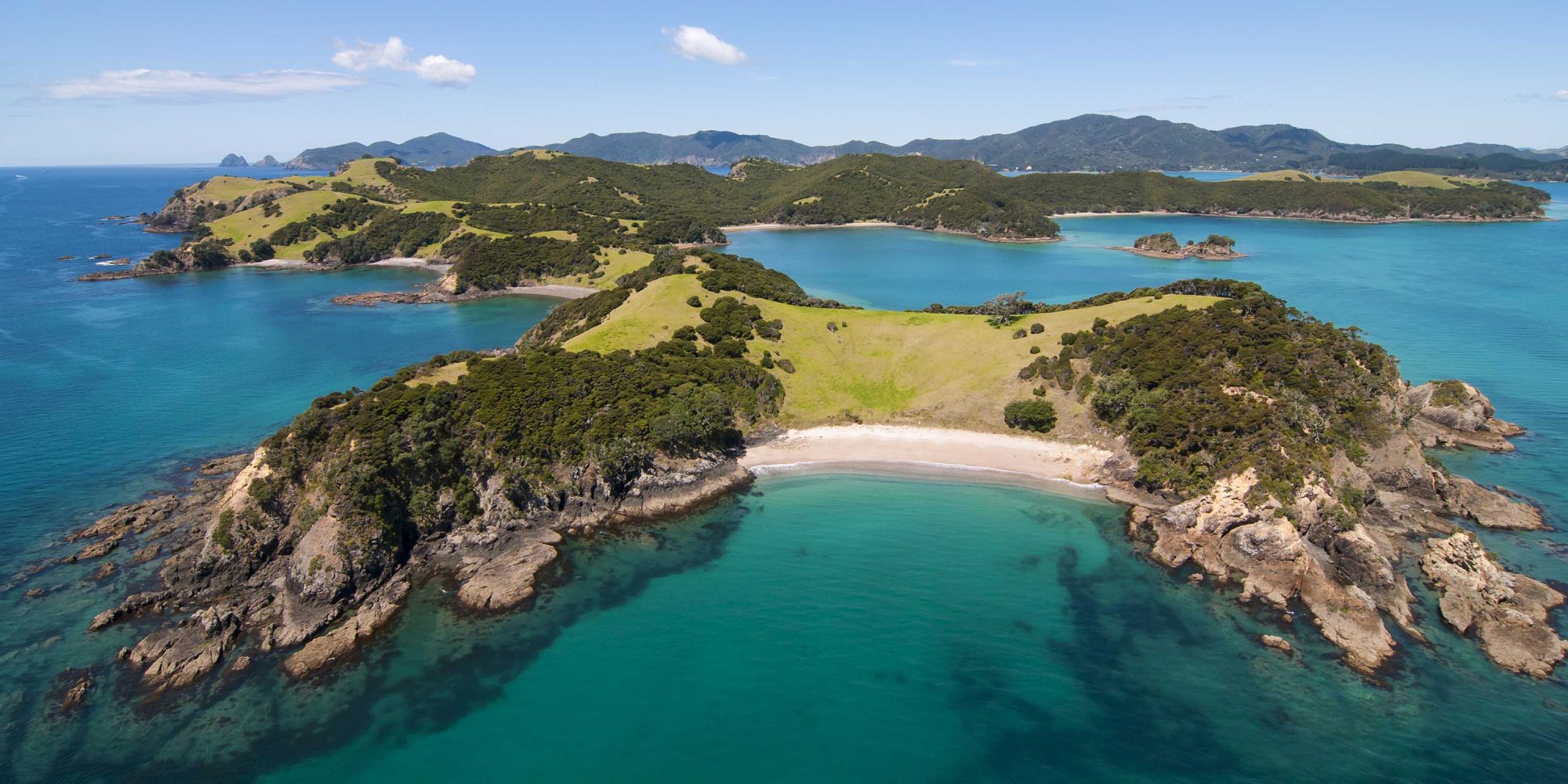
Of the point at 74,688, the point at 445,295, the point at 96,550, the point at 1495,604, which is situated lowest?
the point at 74,688

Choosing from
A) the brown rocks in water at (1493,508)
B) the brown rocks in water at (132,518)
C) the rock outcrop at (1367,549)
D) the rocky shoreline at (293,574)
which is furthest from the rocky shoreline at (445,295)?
the brown rocks in water at (1493,508)

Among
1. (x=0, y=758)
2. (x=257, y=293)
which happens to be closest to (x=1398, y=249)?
(x=0, y=758)

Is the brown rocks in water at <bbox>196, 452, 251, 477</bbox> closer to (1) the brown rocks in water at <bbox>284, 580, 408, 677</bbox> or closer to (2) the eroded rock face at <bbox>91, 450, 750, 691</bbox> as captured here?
(2) the eroded rock face at <bbox>91, 450, 750, 691</bbox>

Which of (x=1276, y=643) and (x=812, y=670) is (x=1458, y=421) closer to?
(x=1276, y=643)

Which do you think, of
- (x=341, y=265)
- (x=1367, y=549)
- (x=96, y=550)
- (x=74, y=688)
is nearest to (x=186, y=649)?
(x=74, y=688)

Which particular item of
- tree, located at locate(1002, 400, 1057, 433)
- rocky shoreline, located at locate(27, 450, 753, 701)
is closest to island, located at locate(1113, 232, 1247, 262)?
tree, located at locate(1002, 400, 1057, 433)

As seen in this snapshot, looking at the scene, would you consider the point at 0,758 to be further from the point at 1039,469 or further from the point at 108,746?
the point at 1039,469

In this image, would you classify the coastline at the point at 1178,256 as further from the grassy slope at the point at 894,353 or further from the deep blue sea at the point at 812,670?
the grassy slope at the point at 894,353
